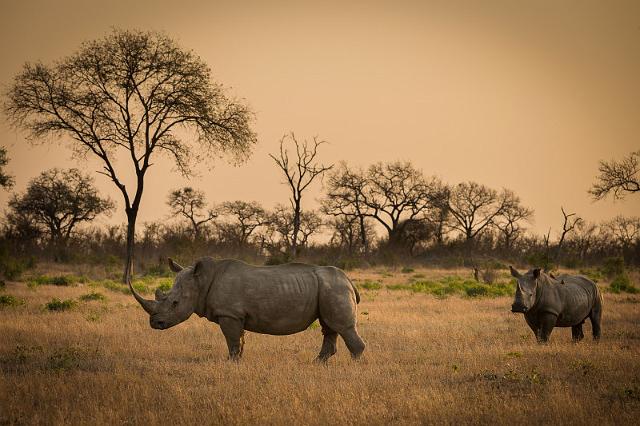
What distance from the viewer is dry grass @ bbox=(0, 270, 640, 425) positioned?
6938 millimetres

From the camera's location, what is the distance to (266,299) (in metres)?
10.2

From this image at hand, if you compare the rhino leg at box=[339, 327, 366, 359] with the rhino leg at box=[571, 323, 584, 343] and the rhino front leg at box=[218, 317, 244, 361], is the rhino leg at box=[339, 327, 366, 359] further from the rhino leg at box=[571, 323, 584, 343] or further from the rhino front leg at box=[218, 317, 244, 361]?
the rhino leg at box=[571, 323, 584, 343]

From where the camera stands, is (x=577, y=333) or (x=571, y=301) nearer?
(x=571, y=301)

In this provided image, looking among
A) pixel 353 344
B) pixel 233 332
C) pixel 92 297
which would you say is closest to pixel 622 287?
pixel 353 344

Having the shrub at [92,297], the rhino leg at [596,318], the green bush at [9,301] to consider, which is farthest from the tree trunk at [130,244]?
the rhino leg at [596,318]

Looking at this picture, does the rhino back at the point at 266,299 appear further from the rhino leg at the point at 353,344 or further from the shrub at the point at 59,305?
the shrub at the point at 59,305

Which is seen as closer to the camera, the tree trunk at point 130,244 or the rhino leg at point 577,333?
the rhino leg at point 577,333

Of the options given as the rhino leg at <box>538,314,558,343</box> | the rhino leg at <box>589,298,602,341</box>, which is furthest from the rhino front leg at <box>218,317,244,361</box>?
the rhino leg at <box>589,298,602,341</box>

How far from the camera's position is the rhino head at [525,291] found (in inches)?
445

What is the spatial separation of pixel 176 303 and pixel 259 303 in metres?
1.26

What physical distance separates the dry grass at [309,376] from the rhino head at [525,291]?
0.66 metres

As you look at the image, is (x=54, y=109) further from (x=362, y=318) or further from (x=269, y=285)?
(x=269, y=285)

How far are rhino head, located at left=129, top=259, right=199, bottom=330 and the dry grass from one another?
0.61m

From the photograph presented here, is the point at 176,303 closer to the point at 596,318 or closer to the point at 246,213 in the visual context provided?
the point at 596,318
